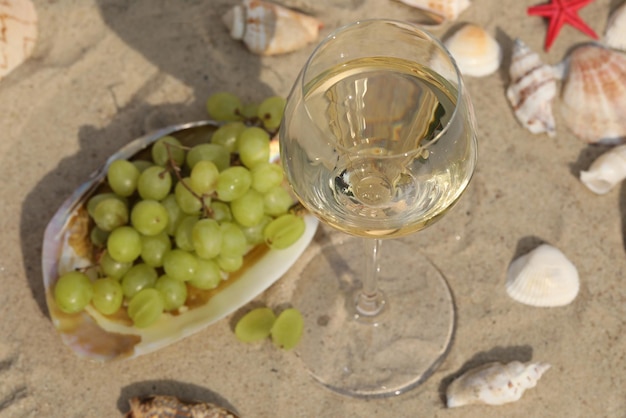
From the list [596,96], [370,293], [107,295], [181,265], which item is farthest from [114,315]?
[596,96]

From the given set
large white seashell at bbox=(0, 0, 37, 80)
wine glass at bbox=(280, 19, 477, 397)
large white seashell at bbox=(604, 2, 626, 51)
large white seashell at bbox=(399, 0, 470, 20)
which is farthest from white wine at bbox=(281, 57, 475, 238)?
large white seashell at bbox=(0, 0, 37, 80)

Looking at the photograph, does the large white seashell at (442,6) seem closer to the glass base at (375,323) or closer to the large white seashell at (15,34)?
the glass base at (375,323)

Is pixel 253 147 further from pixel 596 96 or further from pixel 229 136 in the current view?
pixel 596 96

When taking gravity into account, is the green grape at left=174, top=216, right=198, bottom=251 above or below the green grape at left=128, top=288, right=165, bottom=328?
above

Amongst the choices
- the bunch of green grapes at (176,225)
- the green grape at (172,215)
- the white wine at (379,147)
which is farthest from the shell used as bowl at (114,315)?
the white wine at (379,147)

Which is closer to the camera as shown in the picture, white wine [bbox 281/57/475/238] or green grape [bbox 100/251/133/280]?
white wine [bbox 281/57/475/238]

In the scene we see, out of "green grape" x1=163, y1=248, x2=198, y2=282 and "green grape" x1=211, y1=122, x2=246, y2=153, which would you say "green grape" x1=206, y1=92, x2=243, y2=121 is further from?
"green grape" x1=163, y1=248, x2=198, y2=282

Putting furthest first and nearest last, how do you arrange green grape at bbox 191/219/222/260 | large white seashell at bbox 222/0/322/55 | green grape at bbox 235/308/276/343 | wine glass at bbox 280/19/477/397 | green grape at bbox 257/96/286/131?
1. large white seashell at bbox 222/0/322/55
2. green grape at bbox 257/96/286/131
3. green grape at bbox 235/308/276/343
4. green grape at bbox 191/219/222/260
5. wine glass at bbox 280/19/477/397
